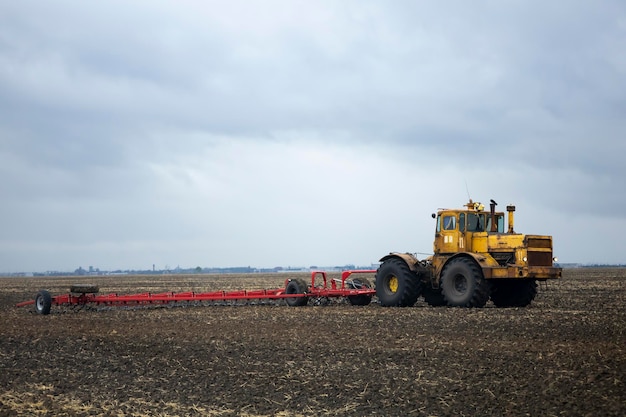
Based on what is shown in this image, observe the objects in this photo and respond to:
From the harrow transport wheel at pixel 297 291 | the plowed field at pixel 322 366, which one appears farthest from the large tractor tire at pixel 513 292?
the harrow transport wheel at pixel 297 291

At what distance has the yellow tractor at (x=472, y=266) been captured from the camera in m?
22.9

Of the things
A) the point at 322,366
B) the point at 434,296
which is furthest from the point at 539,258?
the point at 322,366

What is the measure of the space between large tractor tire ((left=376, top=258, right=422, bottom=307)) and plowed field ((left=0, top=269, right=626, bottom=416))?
3317mm

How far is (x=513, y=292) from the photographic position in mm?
24875

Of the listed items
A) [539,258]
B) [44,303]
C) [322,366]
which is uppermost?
[539,258]

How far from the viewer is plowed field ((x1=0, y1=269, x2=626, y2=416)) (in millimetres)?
10359

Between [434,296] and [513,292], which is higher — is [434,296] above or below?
below

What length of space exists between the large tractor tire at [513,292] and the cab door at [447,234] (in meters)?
1.81

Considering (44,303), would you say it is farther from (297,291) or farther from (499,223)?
(499,223)

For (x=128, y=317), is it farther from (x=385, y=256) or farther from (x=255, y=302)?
(x=385, y=256)

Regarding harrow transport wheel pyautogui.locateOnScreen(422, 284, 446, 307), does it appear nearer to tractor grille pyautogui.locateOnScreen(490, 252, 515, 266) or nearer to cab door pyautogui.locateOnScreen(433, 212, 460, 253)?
cab door pyautogui.locateOnScreen(433, 212, 460, 253)

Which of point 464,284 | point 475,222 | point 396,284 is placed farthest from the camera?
point 396,284

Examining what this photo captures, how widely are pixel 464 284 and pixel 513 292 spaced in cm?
240

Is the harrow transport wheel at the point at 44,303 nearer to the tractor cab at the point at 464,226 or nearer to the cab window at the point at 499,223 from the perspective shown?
the tractor cab at the point at 464,226
